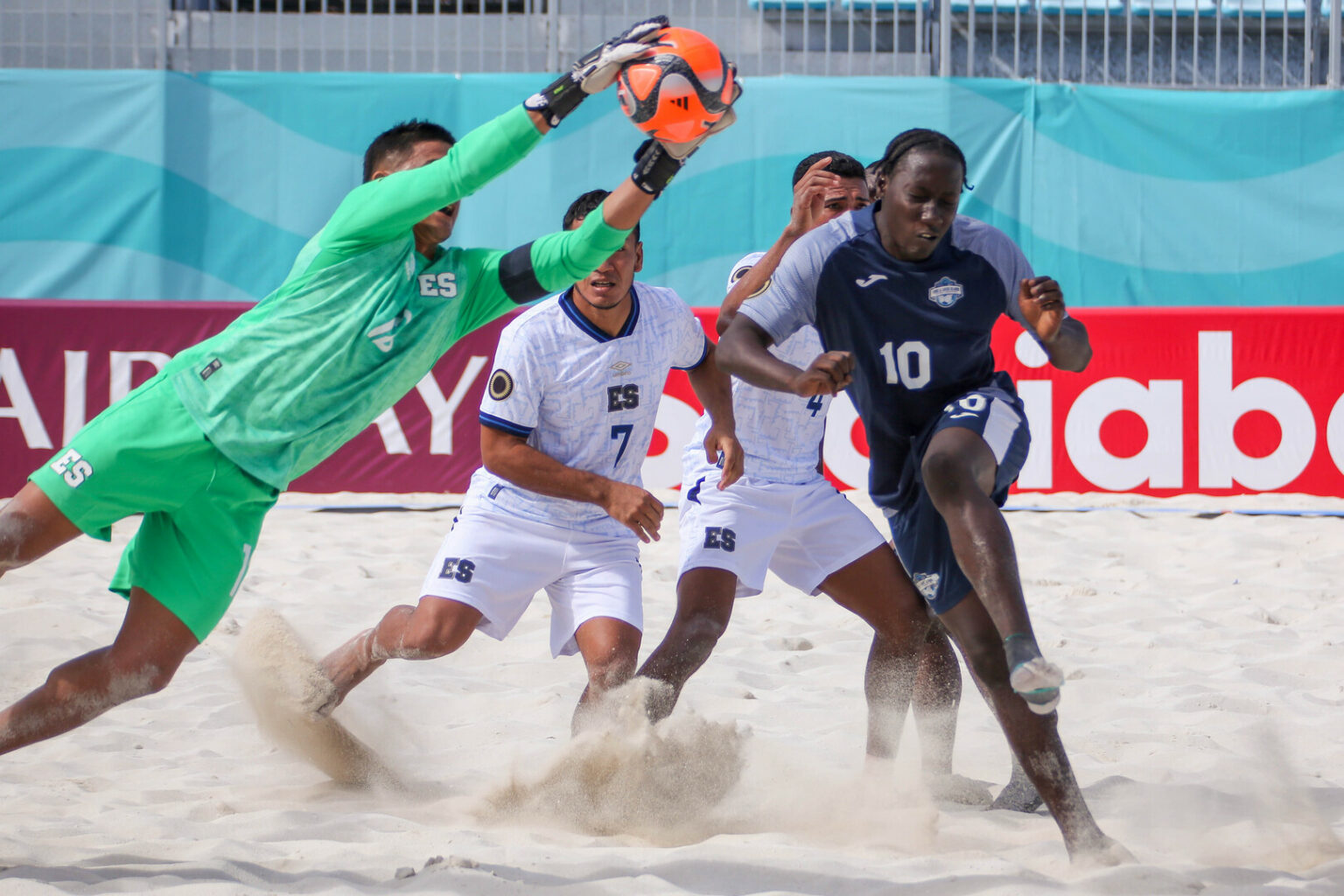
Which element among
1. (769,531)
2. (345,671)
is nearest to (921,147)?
(769,531)

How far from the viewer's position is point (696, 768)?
10.3 feet

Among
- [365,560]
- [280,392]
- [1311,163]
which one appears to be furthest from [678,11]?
[280,392]

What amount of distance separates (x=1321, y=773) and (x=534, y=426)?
2329 millimetres

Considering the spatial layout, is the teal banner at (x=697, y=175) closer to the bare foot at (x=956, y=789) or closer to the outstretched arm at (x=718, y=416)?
the outstretched arm at (x=718, y=416)

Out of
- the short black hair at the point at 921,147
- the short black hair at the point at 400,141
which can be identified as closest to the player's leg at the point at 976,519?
the short black hair at the point at 921,147

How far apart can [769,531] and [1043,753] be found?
1.22m

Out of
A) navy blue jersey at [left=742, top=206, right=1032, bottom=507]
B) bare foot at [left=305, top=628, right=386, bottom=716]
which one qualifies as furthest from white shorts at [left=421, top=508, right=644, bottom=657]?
navy blue jersey at [left=742, top=206, right=1032, bottom=507]

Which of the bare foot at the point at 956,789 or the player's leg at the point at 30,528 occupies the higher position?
the player's leg at the point at 30,528

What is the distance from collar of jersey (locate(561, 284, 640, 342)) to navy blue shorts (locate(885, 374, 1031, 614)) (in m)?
0.93

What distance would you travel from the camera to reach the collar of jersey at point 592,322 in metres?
3.51

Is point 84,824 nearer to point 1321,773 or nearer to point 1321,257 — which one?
point 1321,773

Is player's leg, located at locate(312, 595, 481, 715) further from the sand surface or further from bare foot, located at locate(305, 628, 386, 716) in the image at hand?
the sand surface

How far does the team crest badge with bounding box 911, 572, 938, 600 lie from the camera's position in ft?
9.68

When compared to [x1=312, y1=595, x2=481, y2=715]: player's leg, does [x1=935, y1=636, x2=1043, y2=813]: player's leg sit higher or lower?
lower
